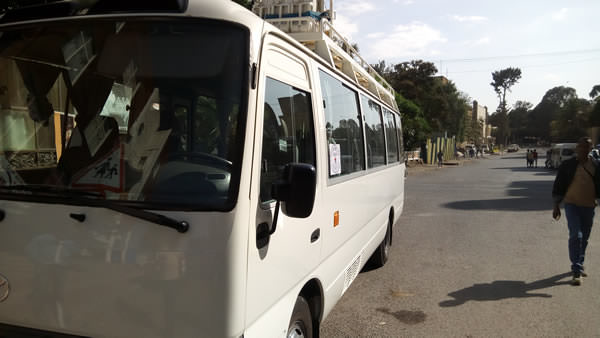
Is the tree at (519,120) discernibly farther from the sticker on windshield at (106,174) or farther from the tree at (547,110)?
the sticker on windshield at (106,174)

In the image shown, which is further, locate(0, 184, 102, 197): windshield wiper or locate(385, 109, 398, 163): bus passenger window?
locate(385, 109, 398, 163): bus passenger window

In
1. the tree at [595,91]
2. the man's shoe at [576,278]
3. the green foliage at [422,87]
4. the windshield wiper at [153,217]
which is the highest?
the tree at [595,91]

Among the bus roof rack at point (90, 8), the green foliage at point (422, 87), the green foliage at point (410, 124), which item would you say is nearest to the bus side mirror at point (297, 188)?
the bus roof rack at point (90, 8)

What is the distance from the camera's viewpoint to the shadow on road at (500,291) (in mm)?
5605

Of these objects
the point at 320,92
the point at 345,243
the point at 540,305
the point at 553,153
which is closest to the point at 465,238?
the point at 540,305

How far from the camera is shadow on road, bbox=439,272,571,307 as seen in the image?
18.4 ft

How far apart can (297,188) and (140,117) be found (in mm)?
907

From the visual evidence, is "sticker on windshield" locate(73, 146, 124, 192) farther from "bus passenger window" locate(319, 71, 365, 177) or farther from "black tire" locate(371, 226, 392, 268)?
"black tire" locate(371, 226, 392, 268)

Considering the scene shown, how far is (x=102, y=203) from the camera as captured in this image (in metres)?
2.21

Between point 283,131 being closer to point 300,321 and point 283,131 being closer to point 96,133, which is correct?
point 96,133

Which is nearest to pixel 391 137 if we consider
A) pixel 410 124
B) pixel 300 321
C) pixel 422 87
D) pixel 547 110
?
pixel 300 321

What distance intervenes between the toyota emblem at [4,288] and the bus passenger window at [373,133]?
3792mm

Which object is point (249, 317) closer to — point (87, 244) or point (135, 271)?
point (135, 271)

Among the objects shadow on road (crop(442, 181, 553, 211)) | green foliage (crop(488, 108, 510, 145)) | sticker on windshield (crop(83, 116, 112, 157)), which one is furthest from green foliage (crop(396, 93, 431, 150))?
green foliage (crop(488, 108, 510, 145))
